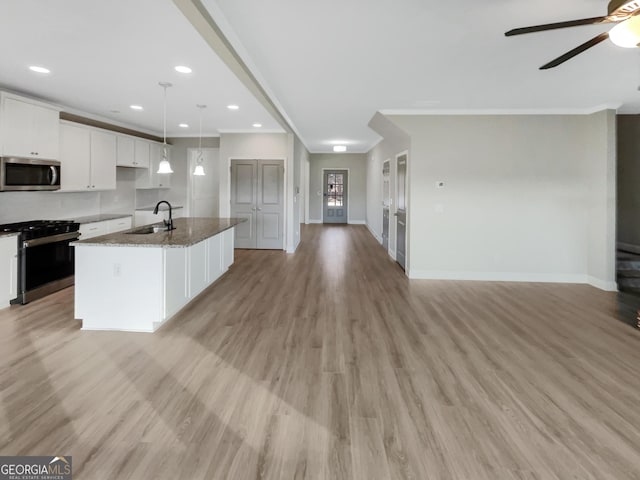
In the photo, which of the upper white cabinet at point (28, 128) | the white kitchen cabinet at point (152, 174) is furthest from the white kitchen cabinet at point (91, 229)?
the white kitchen cabinet at point (152, 174)

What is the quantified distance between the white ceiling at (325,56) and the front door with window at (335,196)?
807 centimetres

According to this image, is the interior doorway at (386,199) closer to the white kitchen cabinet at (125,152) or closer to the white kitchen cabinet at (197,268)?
the white kitchen cabinet at (197,268)

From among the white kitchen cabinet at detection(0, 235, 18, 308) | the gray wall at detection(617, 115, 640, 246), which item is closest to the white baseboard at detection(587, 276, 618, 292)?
the gray wall at detection(617, 115, 640, 246)

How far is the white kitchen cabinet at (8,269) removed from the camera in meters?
4.11

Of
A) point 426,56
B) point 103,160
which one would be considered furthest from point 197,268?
point 426,56

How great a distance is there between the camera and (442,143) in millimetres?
5766

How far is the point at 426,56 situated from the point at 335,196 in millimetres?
10569

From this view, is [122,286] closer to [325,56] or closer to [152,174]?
[325,56]

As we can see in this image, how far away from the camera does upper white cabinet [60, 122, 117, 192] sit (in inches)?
211

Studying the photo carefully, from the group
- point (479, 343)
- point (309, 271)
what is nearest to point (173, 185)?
point (309, 271)

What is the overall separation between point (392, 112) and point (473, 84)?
1.54m

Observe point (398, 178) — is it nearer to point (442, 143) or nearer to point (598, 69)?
point (442, 143)

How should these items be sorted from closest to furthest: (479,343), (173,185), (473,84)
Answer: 1. (479,343)
2. (473,84)
3. (173,185)

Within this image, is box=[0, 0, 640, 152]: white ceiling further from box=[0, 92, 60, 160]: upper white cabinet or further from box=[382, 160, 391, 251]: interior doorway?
box=[382, 160, 391, 251]: interior doorway
